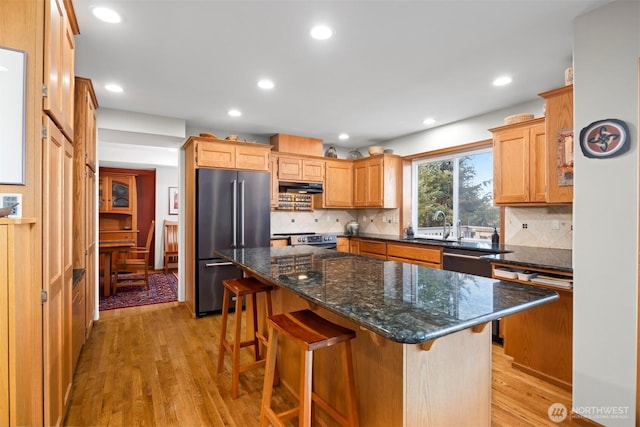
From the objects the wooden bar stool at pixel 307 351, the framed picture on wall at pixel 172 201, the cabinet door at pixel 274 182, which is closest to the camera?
the wooden bar stool at pixel 307 351

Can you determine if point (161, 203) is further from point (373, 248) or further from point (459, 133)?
point (459, 133)

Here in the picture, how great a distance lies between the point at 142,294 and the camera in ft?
16.3

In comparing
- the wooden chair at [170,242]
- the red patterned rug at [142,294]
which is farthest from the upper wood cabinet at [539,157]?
the wooden chair at [170,242]

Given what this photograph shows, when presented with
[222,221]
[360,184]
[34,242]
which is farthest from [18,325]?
[360,184]

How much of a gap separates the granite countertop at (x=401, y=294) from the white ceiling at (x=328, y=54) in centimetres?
162

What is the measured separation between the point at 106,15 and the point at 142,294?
4209 mm

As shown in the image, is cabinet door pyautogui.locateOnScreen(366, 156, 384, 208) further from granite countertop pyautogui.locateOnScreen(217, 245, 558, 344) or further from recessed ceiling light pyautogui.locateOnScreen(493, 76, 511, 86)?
granite countertop pyautogui.locateOnScreen(217, 245, 558, 344)

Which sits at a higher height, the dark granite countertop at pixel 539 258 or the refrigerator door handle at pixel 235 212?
the refrigerator door handle at pixel 235 212

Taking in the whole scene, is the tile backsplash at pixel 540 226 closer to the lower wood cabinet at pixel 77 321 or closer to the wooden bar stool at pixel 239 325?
the wooden bar stool at pixel 239 325

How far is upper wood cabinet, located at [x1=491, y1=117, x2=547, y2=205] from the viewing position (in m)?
2.96

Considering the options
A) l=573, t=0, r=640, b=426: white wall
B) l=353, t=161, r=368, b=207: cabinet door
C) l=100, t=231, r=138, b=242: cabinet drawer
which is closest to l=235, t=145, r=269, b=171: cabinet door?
l=353, t=161, r=368, b=207: cabinet door

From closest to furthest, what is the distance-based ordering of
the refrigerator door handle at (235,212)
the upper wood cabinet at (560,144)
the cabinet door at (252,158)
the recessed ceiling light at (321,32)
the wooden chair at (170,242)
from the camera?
the recessed ceiling light at (321,32), the upper wood cabinet at (560,144), the refrigerator door handle at (235,212), the cabinet door at (252,158), the wooden chair at (170,242)

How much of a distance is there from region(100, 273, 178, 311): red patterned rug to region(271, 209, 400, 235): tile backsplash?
6.52 ft

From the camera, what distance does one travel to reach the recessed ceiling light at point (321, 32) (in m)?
2.11
